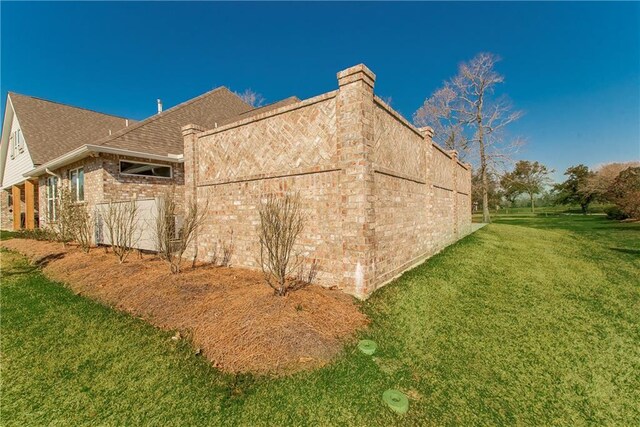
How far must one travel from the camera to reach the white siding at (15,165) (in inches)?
573

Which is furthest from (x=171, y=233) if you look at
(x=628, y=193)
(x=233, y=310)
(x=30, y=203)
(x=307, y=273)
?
(x=628, y=193)

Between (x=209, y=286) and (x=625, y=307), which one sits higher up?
(x=209, y=286)

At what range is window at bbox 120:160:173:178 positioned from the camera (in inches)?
→ 424

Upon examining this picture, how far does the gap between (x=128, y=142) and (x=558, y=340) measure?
14037 millimetres

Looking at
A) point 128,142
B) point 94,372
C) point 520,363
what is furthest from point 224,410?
point 128,142

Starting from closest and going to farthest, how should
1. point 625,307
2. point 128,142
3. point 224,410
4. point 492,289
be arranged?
1. point 224,410
2. point 625,307
3. point 492,289
4. point 128,142

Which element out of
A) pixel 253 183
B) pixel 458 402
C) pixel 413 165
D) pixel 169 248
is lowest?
pixel 458 402

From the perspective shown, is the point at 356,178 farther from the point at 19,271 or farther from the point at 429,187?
the point at 19,271

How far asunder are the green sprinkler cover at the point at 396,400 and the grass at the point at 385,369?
0.09 m

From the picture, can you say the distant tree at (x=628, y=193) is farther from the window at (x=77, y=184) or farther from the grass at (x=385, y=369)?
the window at (x=77, y=184)

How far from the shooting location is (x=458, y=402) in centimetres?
293

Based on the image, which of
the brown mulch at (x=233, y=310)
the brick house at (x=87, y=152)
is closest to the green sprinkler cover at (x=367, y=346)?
the brown mulch at (x=233, y=310)

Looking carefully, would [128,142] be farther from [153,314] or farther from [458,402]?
[458,402]

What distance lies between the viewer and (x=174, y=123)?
13195mm
